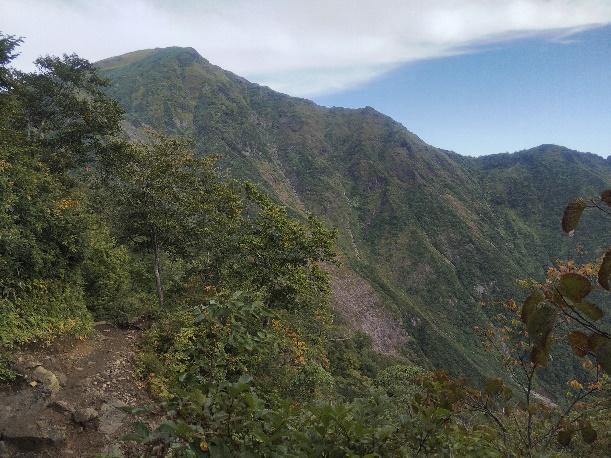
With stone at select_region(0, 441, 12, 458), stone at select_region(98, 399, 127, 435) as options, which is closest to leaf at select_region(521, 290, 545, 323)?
stone at select_region(0, 441, 12, 458)

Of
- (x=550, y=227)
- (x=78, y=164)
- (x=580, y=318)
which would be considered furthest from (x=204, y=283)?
(x=550, y=227)

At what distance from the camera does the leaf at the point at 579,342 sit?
1.70 metres

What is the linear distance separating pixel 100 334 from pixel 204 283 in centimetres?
522

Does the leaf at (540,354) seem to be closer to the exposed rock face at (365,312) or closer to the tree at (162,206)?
the tree at (162,206)

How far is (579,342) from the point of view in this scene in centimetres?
174

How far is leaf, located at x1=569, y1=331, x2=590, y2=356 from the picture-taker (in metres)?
1.70

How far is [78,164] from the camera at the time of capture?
23.8 m

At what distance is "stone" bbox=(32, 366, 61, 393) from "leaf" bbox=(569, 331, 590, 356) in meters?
10.5

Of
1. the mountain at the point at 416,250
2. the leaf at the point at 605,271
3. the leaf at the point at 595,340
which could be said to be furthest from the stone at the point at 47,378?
the mountain at the point at 416,250

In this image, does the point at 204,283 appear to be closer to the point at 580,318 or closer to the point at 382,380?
the point at 580,318

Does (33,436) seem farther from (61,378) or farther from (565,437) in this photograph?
(565,437)

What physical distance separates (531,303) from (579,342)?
0.29 meters

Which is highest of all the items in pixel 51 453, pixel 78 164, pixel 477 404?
pixel 78 164

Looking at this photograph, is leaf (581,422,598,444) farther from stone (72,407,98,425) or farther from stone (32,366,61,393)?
stone (32,366,61,393)
